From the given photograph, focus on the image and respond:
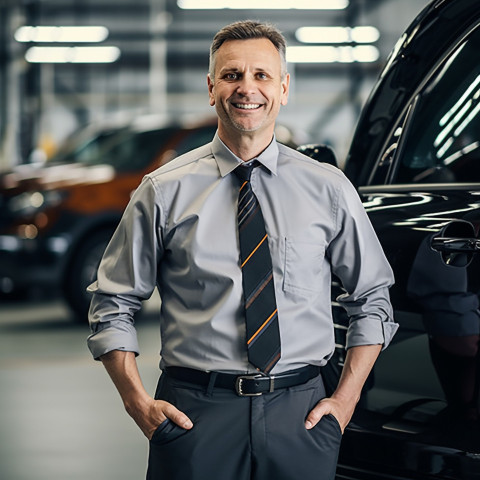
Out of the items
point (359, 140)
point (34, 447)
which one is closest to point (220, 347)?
point (359, 140)

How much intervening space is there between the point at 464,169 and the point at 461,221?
673 mm

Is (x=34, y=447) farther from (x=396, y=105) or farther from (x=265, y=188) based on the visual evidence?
(x=265, y=188)

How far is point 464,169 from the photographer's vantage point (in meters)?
3.17

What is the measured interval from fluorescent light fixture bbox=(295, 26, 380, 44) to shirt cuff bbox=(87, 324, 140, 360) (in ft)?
91.6

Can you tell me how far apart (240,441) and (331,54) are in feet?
97.9

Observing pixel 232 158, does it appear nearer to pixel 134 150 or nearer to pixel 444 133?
pixel 444 133

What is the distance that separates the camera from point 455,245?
98.7 inches

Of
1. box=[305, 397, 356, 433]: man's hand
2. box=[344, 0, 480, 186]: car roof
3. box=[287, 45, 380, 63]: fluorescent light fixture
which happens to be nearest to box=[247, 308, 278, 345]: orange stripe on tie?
box=[305, 397, 356, 433]: man's hand

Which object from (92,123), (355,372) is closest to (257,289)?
(355,372)

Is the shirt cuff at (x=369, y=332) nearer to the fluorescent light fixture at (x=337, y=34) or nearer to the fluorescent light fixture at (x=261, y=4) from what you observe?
the fluorescent light fixture at (x=261, y=4)

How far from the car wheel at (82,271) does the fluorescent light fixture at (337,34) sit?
2133 centimetres

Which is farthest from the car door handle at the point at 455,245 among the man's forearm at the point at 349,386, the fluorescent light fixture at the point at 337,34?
the fluorescent light fixture at the point at 337,34

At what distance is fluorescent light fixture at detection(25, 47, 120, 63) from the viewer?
27.6 m

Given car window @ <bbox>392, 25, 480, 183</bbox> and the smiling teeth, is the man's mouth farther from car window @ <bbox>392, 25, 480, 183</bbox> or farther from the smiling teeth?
car window @ <bbox>392, 25, 480, 183</bbox>
